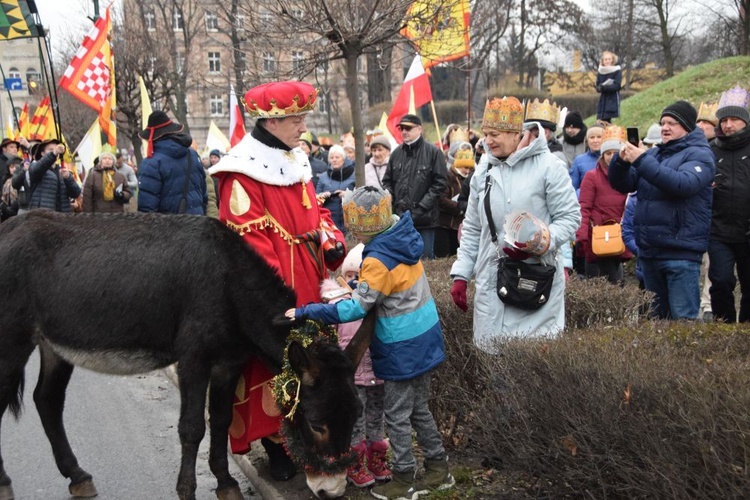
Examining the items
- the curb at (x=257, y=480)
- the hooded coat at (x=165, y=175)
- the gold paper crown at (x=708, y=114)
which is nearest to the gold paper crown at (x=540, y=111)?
the gold paper crown at (x=708, y=114)

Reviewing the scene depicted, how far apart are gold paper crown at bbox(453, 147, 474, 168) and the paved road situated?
482 cm

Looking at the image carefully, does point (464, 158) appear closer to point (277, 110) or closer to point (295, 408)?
point (277, 110)

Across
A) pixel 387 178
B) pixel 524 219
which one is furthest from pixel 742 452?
pixel 387 178

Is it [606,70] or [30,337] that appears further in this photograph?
[606,70]

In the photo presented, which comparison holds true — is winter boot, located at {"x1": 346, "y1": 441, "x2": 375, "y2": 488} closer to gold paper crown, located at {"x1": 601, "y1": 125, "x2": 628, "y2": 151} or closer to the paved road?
the paved road

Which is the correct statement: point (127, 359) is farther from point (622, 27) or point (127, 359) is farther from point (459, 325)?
point (622, 27)

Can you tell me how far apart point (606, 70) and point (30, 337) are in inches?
509

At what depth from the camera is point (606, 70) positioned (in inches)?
613

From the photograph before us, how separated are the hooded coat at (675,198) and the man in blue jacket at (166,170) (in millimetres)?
4808

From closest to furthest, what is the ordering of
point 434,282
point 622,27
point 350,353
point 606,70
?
point 350,353 → point 434,282 → point 606,70 → point 622,27

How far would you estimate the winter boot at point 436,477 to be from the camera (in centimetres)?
493

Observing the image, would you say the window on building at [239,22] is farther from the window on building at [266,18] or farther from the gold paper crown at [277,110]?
the gold paper crown at [277,110]

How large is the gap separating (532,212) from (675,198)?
6.37 feet

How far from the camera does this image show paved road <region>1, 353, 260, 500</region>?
563 centimetres
